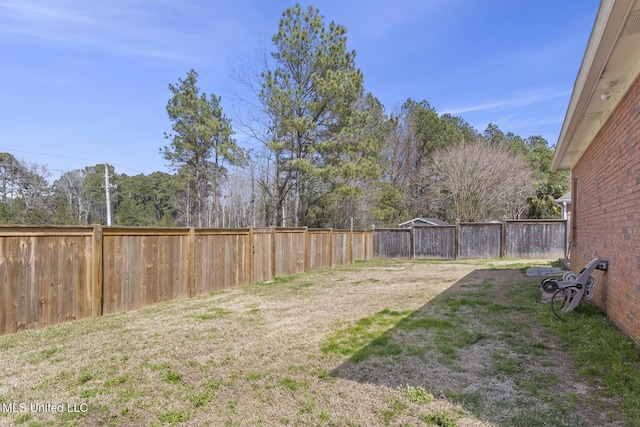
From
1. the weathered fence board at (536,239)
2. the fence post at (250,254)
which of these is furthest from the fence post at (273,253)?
the weathered fence board at (536,239)

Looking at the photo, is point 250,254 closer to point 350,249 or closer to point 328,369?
point 328,369

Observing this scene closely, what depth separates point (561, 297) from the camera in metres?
5.63

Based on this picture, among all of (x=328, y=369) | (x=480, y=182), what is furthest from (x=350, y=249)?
(x=480, y=182)

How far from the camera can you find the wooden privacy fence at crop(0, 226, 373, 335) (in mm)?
4289

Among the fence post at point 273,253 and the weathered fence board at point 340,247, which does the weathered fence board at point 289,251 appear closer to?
the fence post at point 273,253

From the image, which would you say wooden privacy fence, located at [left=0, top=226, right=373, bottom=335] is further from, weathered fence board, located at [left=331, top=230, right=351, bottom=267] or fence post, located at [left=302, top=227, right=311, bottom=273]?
weathered fence board, located at [left=331, top=230, right=351, bottom=267]

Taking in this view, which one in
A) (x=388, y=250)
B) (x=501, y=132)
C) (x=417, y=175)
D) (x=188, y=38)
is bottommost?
(x=388, y=250)


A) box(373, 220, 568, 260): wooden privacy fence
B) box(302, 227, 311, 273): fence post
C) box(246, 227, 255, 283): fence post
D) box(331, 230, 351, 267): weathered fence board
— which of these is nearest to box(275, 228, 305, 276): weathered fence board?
box(302, 227, 311, 273): fence post

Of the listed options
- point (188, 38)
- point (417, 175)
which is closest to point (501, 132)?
point (417, 175)

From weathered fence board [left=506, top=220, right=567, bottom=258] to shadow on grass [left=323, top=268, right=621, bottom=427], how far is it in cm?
1005

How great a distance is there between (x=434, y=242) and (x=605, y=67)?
1249 centimetres

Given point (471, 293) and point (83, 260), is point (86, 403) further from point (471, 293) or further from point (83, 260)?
point (471, 293)

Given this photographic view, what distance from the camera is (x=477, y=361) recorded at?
3281mm

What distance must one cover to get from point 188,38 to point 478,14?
339 inches
